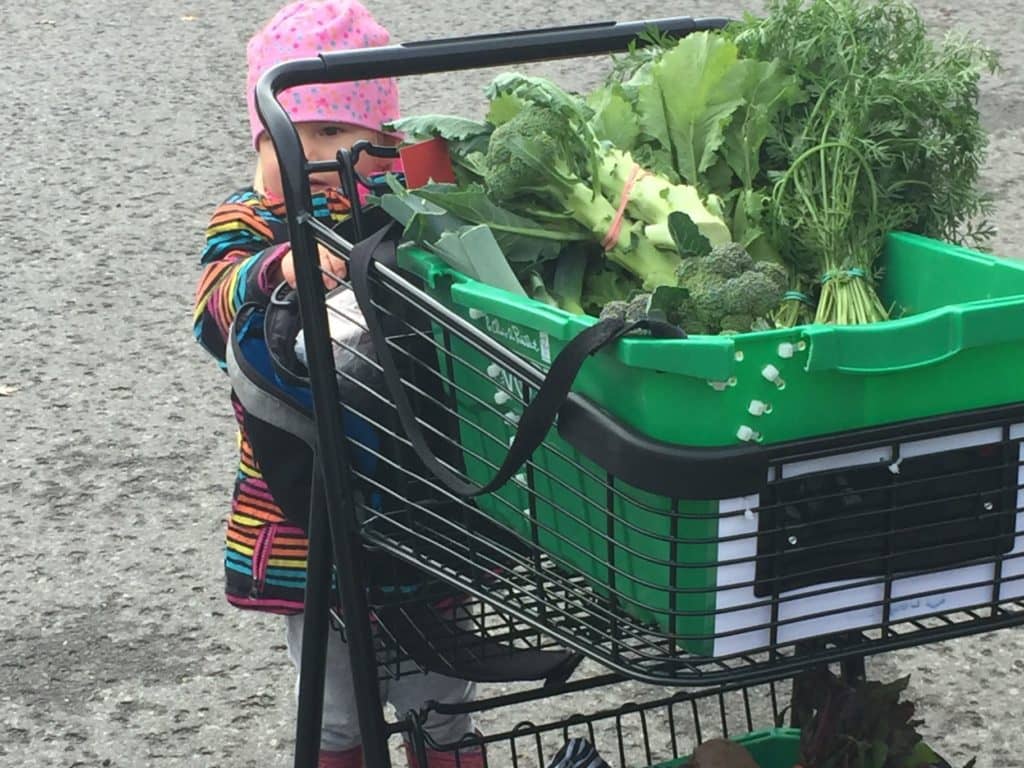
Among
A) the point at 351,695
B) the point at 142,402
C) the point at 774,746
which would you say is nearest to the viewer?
the point at 774,746

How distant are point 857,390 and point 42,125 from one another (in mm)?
6480

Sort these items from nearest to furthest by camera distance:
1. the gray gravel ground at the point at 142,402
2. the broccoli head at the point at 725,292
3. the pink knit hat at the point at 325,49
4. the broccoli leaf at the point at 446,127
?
the broccoli head at the point at 725,292
the broccoli leaf at the point at 446,127
the pink knit hat at the point at 325,49
the gray gravel ground at the point at 142,402

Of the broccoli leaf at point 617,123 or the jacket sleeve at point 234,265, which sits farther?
the jacket sleeve at point 234,265

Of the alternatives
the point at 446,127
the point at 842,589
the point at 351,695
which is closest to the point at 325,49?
the point at 446,127

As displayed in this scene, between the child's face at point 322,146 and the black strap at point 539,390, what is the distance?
32.3 inches

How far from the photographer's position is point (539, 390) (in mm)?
1648

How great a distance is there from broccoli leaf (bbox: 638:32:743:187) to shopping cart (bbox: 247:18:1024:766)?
285 mm

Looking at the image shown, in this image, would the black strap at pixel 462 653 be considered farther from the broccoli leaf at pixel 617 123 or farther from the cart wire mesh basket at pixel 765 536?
the broccoli leaf at pixel 617 123

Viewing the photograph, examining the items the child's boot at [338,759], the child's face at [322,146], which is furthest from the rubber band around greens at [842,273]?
the child's boot at [338,759]

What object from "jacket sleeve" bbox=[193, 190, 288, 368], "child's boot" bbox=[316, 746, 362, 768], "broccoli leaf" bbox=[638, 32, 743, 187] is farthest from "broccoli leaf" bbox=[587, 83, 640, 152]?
"child's boot" bbox=[316, 746, 362, 768]

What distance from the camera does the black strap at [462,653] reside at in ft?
7.60

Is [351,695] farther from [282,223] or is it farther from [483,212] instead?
[483,212]

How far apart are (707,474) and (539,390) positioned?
7.5 inches

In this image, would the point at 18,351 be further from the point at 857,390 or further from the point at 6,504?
the point at 857,390
